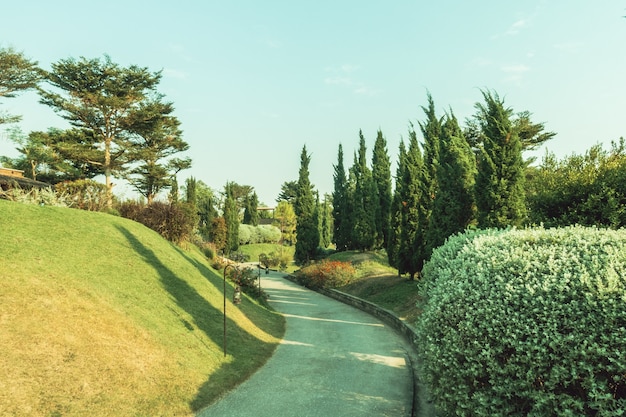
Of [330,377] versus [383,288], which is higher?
[383,288]

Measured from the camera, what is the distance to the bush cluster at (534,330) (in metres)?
5.08

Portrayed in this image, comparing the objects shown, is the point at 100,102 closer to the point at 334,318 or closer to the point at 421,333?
the point at 334,318

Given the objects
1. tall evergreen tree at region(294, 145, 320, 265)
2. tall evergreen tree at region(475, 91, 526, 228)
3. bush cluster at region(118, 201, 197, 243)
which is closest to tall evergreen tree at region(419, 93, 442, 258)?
tall evergreen tree at region(475, 91, 526, 228)

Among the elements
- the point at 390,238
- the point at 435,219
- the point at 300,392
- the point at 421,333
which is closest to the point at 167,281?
the point at 300,392

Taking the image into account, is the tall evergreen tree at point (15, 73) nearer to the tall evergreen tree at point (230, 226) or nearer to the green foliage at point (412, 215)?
the tall evergreen tree at point (230, 226)

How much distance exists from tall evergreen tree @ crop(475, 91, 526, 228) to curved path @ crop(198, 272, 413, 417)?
6.59 meters

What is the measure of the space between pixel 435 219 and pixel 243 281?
11.7 metres

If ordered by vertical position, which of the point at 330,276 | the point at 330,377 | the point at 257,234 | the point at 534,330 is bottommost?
the point at 330,377

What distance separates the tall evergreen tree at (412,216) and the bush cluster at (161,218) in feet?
47.0

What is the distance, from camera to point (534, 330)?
541 cm

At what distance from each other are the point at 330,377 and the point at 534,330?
20.8ft

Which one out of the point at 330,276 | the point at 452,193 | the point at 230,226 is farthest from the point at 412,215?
the point at 230,226

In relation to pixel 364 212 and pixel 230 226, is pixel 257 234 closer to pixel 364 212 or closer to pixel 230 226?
pixel 230 226

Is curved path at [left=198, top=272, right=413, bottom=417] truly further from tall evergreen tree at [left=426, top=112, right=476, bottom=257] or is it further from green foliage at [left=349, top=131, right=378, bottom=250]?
green foliage at [left=349, top=131, right=378, bottom=250]
